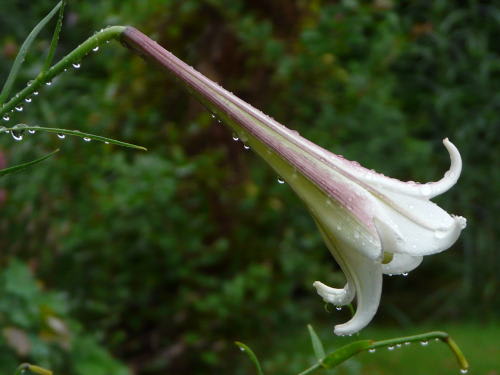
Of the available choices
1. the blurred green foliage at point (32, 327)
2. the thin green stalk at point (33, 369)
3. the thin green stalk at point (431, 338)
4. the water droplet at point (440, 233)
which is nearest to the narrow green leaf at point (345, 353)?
the thin green stalk at point (431, 338)

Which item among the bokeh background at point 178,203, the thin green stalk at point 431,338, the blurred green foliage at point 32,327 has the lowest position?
the thin green stalk at point 431,338

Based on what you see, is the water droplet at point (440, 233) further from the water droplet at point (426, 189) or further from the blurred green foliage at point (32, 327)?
the blurred green foliage at point (32, 327)

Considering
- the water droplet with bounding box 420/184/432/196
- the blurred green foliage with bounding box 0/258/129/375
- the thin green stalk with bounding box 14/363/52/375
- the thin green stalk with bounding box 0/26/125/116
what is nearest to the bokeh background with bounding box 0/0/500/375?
the blurred green foliage with bounding box 0/258/129/375

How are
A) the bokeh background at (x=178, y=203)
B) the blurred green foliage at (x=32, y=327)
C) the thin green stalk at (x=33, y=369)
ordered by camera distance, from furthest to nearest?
the bokeh background at (x=178, y=203), the blurred green foliage at (x=32, y=327), the thin green stalk at (x=33, y=369)

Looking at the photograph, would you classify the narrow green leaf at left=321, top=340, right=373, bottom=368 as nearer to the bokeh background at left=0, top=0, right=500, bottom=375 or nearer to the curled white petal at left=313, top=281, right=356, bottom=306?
the curled white petal at left=313, top=281, right=356, bottom=306

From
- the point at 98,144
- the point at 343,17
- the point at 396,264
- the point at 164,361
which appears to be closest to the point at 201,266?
the point at 164,361

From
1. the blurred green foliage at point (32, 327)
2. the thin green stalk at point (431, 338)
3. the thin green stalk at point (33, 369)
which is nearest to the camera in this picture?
the thin green stalk at point (431, 338)

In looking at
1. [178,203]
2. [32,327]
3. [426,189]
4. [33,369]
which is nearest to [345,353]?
[426,189]

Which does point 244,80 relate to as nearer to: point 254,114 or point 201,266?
point 201,266
